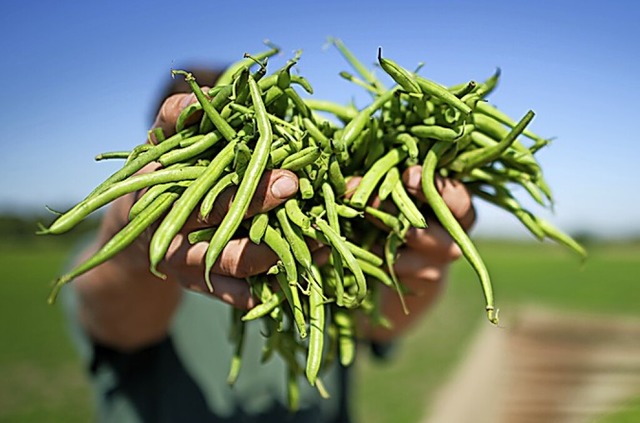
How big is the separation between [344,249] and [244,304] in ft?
1.03

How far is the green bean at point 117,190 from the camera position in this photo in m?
1.43

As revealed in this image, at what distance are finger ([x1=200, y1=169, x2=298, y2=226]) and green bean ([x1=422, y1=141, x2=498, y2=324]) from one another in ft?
1.18

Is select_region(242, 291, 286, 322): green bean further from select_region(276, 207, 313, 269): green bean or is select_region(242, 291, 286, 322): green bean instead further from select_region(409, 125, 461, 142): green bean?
select_region(409, 125, 461, 142): green bean

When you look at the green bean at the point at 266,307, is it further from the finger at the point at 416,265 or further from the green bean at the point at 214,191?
the finger at the point at 416,265

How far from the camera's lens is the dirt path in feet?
31.9

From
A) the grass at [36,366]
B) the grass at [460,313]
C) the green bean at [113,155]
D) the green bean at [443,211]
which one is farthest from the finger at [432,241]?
the grass at [36,366]

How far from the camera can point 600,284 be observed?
108 feet

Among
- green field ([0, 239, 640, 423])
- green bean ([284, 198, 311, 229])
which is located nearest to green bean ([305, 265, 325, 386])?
green bean ([284, 198, 311, 229])

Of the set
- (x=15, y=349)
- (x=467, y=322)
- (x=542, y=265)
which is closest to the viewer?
(x=15, y=349)

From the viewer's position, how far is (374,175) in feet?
5.35

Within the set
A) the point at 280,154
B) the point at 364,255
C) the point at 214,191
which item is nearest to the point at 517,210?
the point at 364,255

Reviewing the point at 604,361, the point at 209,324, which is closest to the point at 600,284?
the point at 604,361

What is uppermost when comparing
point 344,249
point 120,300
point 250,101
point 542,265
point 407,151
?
point 250,101

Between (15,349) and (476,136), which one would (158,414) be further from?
(15,349)
